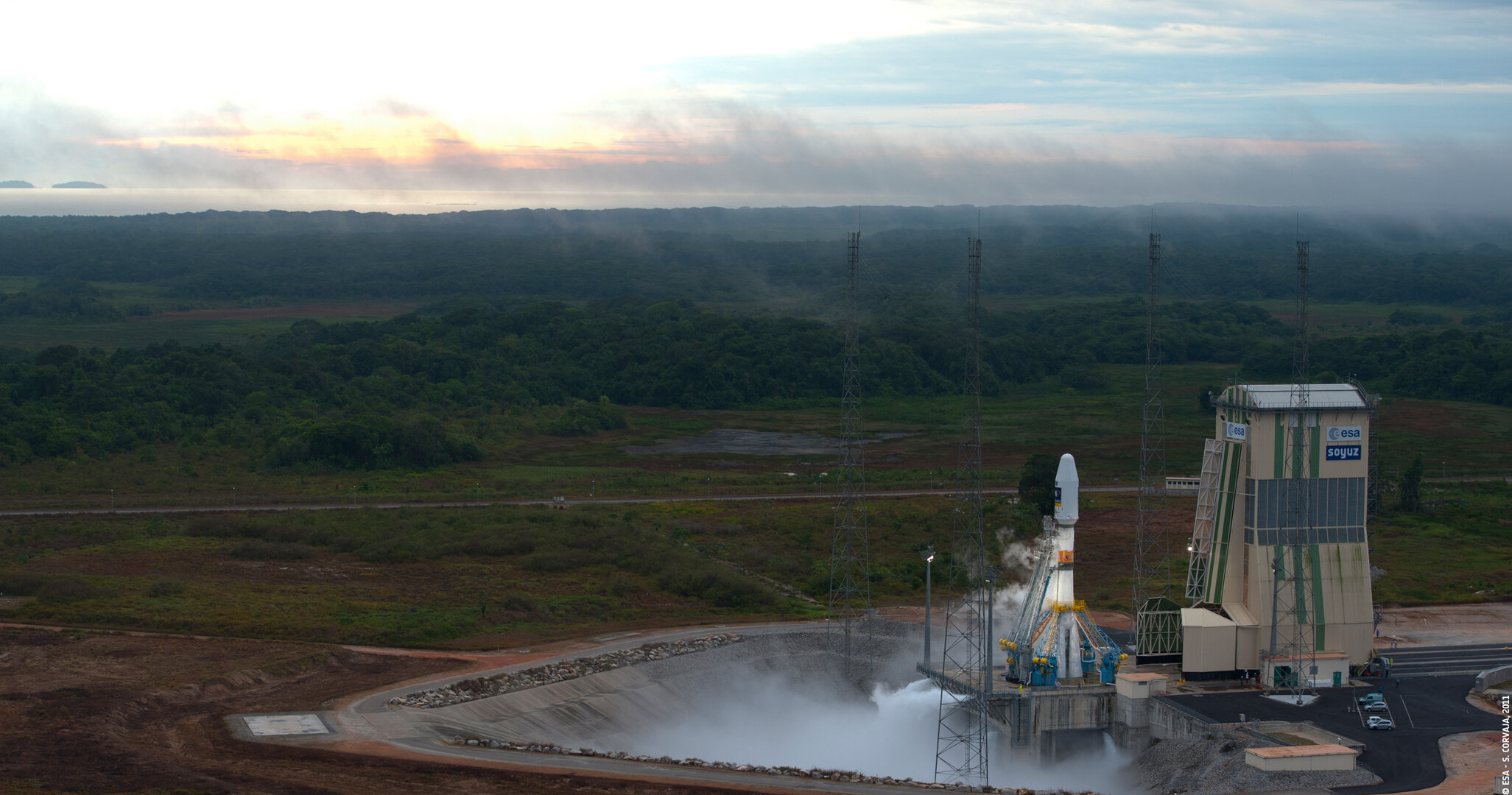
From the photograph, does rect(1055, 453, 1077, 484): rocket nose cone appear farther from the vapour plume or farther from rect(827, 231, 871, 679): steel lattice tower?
the vapour plume

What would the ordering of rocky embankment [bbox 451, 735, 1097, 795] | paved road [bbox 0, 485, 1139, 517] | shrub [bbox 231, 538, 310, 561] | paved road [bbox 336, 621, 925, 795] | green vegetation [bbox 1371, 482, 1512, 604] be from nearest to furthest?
paved road [bbox 336, 621, 925, 795]
rocky embankment [bbox 451, 735, 1097, 795]
green vegetation [bbox 1371, 482, 1512, 604]
shrub [bbox 231, 538, 310, 561]
paved road [bbox 0, 485, 1139, 517]

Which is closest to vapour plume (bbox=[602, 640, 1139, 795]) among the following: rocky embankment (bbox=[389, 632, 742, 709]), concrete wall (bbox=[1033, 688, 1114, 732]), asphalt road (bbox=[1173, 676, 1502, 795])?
concrete wall (bbox=[1033, 688, 1114, 732])

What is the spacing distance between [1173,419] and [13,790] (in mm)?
118026

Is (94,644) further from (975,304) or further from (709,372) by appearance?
(709,372)

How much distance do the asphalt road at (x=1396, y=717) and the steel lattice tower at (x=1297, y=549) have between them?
235 centimetres

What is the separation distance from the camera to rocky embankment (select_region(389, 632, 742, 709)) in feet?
166

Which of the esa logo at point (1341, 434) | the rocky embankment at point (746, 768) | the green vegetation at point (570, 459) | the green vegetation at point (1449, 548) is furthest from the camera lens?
the green vegetation at point (1449, 548)

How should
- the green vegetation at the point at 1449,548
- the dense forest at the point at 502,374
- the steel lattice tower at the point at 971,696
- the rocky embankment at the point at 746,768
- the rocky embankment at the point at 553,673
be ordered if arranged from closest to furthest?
the rocky embankment at the point at 746,768
the steel lattice tower at the point at 971,696
the rocky embankment at the point at 553,673
the green vegetation at the point at 1449,548
the dense forest at the point at 502,374

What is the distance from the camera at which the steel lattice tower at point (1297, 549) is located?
168ft

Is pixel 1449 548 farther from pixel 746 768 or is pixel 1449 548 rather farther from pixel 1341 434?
pixel 746 768

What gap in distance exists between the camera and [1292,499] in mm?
51562

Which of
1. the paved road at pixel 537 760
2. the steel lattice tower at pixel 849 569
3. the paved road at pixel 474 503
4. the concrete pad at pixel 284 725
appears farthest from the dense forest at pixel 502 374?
the paved road at pixel 537 760

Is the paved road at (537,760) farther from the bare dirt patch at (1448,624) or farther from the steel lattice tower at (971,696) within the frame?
the bare dirt patch at (1448,624)

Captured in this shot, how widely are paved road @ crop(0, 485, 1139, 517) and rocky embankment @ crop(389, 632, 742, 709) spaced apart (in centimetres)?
3383
